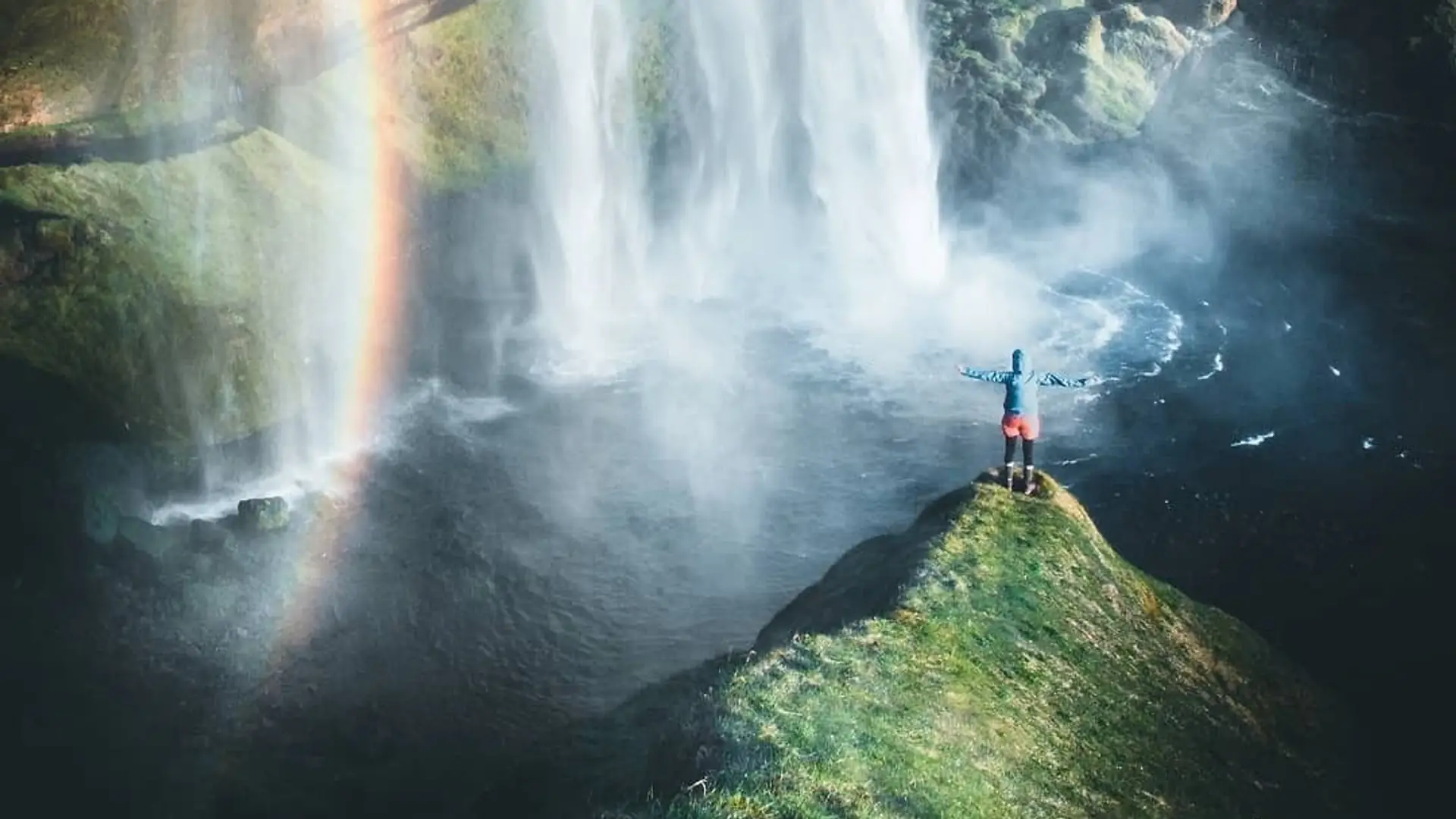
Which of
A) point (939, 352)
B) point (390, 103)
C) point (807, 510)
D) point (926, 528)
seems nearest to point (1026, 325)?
point (939, 352)

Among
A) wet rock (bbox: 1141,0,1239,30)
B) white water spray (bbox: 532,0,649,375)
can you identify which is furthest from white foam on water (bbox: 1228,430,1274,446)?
wet rock (bbox: 1141,0,1239,30)

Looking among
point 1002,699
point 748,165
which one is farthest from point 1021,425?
point 748,165

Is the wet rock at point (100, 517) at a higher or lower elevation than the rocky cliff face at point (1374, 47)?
lower

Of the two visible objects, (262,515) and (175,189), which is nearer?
(262,515)

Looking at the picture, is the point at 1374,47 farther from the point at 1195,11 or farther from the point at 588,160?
the point at 588,160

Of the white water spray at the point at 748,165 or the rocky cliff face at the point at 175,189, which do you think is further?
the white water spray at the point at 748,165

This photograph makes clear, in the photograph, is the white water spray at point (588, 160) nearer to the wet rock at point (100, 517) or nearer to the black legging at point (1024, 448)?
the wet rock at point (100, 517)

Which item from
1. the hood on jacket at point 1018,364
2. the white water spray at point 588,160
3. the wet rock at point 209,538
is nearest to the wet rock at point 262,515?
the wet rock at point 209,538
